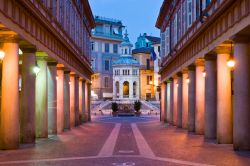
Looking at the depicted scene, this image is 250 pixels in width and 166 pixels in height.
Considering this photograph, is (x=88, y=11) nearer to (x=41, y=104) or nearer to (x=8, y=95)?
(x=41, y=104)

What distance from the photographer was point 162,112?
5066 cm

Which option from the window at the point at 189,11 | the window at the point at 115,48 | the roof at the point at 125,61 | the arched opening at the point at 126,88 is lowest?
the arched opening at the point at 126,88

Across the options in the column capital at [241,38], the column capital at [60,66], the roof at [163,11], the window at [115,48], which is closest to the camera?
the column capital at [241,38]

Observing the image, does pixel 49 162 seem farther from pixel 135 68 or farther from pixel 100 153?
pixel 135 68

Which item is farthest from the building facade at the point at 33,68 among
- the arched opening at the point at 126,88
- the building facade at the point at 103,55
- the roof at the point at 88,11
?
the arched opening at the point at 126,88

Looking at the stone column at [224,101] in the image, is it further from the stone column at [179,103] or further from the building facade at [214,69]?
the stone column at [179,103]

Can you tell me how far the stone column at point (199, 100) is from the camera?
28875 millimetres

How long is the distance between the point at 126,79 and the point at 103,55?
26.2ft

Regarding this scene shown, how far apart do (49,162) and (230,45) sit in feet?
33.1

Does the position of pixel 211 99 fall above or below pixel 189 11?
below

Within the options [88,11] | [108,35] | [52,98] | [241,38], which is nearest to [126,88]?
[108,35]

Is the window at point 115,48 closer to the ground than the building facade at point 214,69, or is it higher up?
higher up

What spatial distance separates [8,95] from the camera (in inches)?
752

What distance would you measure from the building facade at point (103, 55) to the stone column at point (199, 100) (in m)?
81.9
